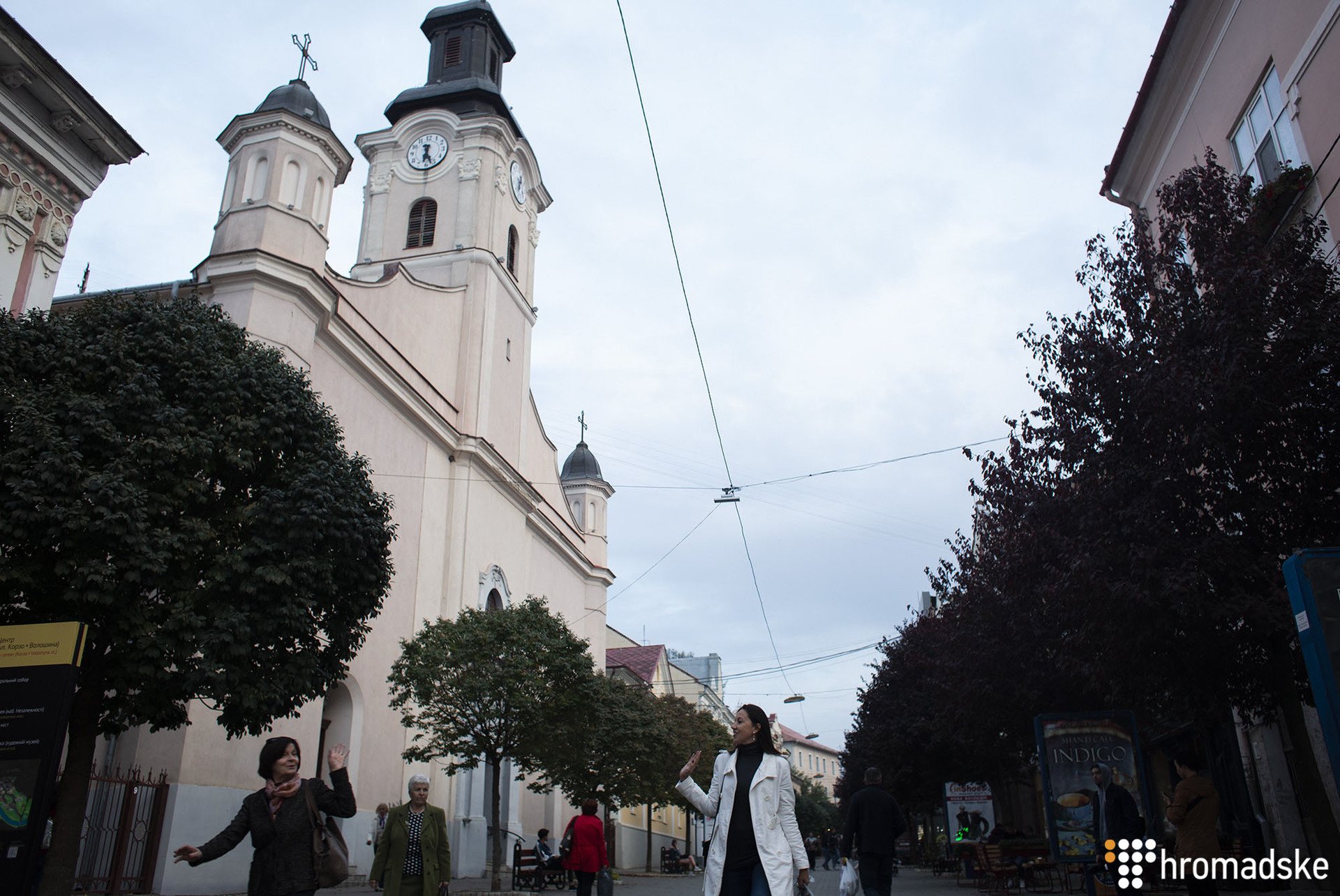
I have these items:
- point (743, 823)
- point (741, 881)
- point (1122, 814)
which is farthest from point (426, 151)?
point (741, 881)

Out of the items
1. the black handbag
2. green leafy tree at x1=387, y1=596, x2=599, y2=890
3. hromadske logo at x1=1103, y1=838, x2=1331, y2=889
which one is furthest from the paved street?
the black handbag

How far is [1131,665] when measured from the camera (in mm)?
11516

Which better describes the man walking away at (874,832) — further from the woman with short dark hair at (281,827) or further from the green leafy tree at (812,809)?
the green leafy tree at (812,809)

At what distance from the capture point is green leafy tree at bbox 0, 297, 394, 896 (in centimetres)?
1109

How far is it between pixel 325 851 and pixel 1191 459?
32.7 ft

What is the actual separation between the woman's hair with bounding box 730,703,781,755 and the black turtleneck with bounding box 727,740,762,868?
9 cm

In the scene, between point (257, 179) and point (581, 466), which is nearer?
point (257, 179)

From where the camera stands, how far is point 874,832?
9.72 metres

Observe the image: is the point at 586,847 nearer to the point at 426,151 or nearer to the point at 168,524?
the point at 168,524

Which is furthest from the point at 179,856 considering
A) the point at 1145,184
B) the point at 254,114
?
the point at 254,114

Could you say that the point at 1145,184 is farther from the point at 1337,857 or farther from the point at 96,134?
the point at 96,134

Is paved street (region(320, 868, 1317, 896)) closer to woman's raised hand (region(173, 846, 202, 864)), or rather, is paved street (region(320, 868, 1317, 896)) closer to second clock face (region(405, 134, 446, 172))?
woman's raised hand (region(173, 846, 202, 864))

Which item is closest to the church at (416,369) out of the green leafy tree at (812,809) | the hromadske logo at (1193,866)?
the hromadske logo at (1193,866)

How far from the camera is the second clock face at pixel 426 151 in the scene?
34.6m
